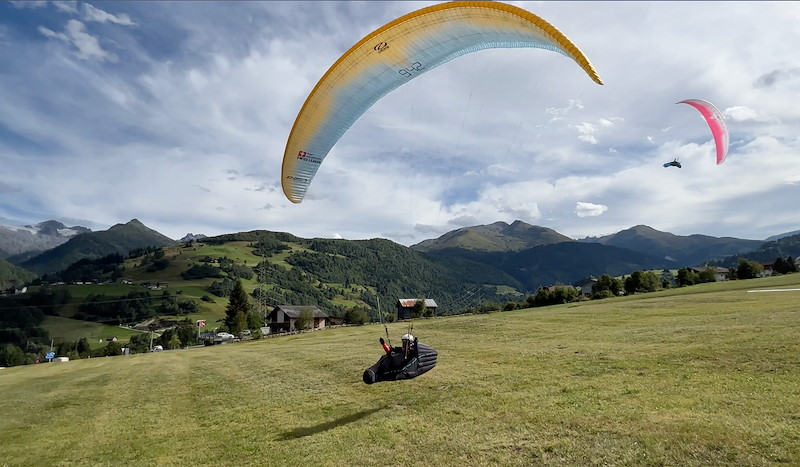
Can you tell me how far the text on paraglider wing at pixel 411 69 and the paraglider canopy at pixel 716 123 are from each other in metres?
17.7

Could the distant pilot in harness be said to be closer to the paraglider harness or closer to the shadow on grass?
the paraglider harness

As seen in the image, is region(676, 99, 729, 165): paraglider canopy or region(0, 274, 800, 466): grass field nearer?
region(0, 274, 800, 466): grass field

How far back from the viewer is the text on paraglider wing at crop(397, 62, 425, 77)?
51.9ft

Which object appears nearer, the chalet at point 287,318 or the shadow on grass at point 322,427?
the shadow on grass at point 322,427

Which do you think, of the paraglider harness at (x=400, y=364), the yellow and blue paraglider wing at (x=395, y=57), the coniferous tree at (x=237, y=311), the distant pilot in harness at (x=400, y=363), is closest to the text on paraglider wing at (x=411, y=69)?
the yellow and blue paraglider wing at (x=395, y=57)

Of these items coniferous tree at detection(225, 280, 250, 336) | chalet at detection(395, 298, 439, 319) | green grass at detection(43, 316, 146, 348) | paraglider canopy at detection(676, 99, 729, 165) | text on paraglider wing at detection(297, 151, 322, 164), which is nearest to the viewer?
text on paraglider wing at detection(297, 151, 322, 164)

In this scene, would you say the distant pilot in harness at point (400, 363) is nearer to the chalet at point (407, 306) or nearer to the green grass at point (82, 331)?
the chalet at point (407, 306)

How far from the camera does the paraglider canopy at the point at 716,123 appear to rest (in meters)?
25.0

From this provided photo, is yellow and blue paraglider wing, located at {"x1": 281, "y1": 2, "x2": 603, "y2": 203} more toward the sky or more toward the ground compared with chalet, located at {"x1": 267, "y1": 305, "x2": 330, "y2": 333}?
more toward the sky

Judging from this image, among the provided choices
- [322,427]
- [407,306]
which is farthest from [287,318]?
[322,427]

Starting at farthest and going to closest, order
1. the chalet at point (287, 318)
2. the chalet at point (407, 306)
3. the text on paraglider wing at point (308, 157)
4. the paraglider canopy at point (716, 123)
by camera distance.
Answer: the chalet at point (287, 318), the chalet at point (407, 306), the paraglider canopy at point (716, 123), the text on paraglider wing at point (308, 157)

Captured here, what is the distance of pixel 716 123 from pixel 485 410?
22635 millimetres

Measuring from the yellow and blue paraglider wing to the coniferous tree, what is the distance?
298 feet

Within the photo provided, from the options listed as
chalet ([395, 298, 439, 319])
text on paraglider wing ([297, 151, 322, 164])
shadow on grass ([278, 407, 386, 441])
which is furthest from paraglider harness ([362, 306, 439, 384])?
chalet ([395, 298, 439, 319])
